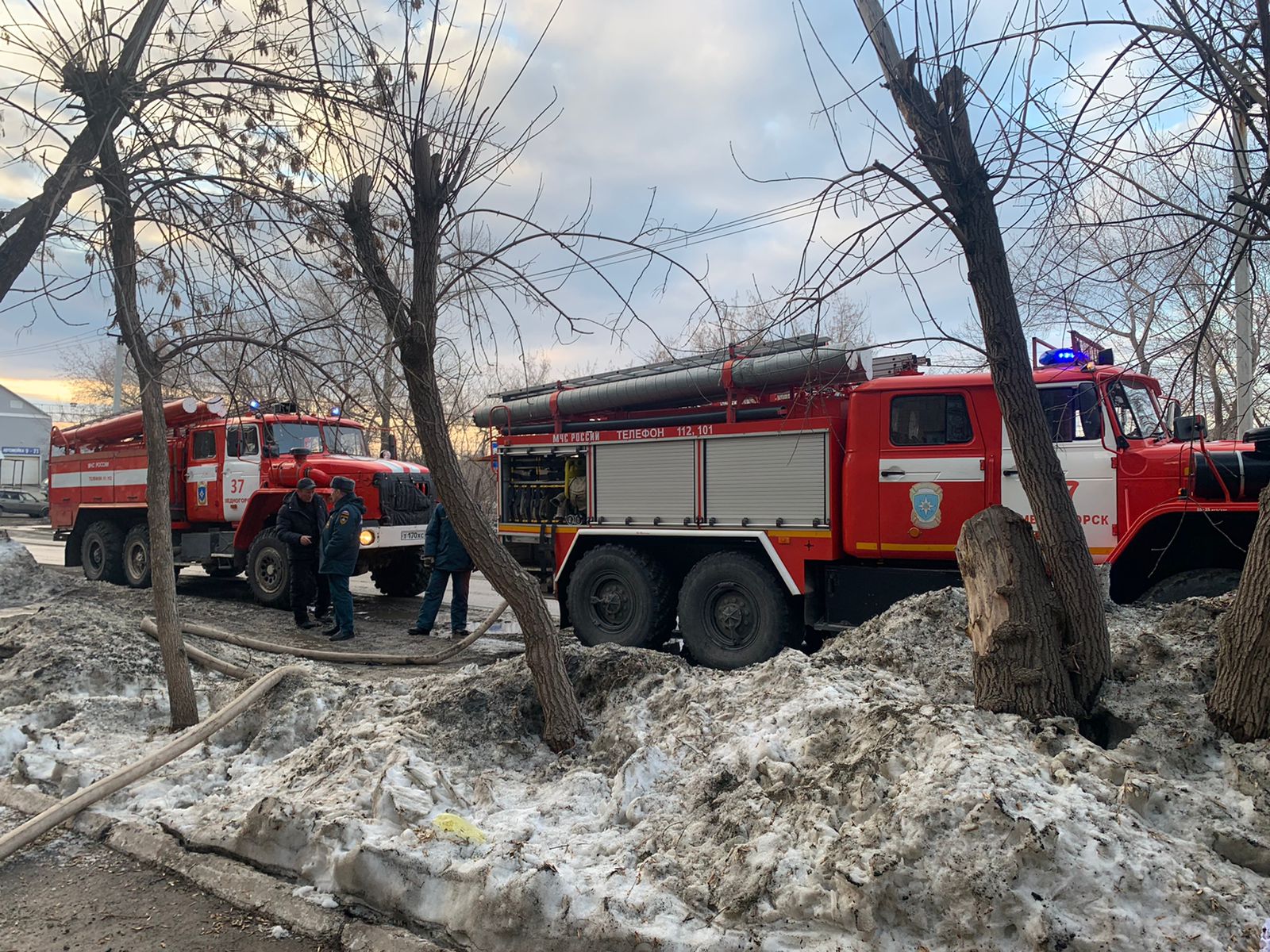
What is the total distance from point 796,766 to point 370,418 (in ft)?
10.4

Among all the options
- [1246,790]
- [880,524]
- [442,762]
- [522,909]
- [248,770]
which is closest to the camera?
[522,909]

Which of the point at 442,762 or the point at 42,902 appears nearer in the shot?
the point at 42,902

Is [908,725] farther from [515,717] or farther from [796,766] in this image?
[515,717]

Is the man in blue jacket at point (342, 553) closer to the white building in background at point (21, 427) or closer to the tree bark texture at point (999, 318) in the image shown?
the tree bark texture at point (999, 318)

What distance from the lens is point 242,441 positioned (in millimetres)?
12008

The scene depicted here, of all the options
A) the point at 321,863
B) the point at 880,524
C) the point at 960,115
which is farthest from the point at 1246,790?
the point at 880,524

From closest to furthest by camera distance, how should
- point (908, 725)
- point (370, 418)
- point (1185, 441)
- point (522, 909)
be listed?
point (522, 909), point (908, 725), point (370, 418), point (1185, 441)

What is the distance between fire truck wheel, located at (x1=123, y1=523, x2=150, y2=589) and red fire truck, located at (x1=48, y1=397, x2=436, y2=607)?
2 cm

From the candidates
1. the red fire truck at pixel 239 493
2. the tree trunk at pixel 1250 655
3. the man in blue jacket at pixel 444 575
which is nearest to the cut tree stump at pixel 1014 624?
the tree trunk at pixel 1250 655

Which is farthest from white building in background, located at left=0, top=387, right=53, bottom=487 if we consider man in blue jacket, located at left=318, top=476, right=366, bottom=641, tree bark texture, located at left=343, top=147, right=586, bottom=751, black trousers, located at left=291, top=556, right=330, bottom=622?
tree bark texture, located at left=343, top=147, right=586, bottom=751

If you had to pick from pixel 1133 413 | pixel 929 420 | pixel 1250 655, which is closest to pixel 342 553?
pixel 929 420

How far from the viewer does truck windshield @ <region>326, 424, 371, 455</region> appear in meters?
12.4

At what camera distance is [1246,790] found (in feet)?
10.2

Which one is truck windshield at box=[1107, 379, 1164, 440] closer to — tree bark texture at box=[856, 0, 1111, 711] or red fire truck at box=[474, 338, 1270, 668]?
red fire truck at box=[474, 338, 1270, 668]
